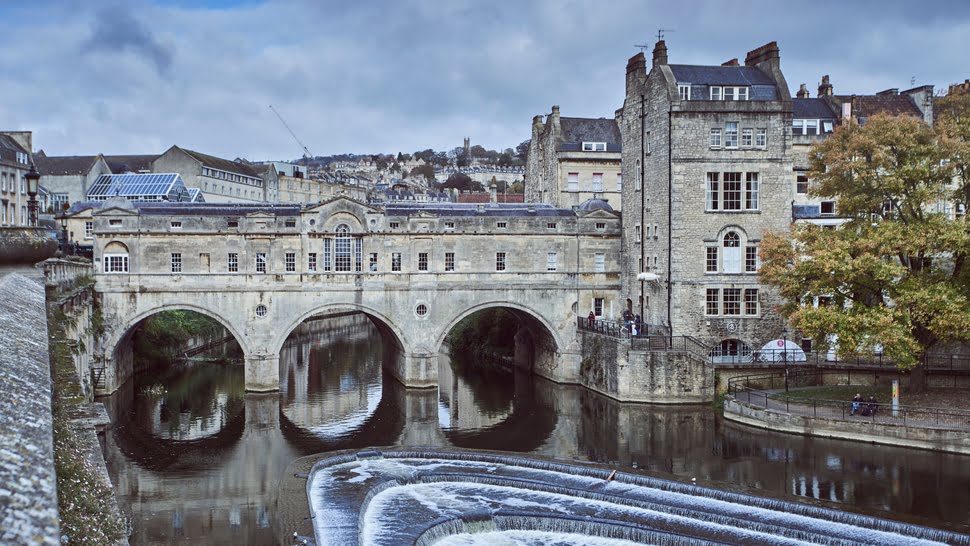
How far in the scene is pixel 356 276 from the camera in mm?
42750

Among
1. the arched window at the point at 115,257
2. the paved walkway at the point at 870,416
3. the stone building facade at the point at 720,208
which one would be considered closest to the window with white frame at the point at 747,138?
the stone building facade at the point at 720,208

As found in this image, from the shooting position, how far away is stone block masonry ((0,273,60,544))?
4590 mm

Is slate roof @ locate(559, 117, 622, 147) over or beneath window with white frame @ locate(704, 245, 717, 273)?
over

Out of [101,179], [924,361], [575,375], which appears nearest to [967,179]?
[924,361]

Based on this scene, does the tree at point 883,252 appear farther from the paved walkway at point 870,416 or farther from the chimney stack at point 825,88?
the chimney stack at point 825,88

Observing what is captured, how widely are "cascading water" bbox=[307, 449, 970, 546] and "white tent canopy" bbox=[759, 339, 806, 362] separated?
583 inches

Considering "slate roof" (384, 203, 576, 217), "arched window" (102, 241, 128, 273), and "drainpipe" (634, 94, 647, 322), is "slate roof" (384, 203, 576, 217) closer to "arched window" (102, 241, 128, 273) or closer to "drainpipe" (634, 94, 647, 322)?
"drainpipe" (634, 94, 647, 322)

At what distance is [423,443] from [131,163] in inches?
2660

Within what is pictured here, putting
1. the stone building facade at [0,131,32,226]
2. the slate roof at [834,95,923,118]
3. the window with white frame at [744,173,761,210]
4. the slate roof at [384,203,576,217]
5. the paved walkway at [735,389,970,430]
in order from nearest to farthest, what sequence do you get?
the paved walkway at [735,389,970,430] → the window with white frame at [744,173,761,210] → the slate roof at [384,203,576,217] → the slate roof at [834,95,923,118] → the stone building facade at [0,131,32,226]

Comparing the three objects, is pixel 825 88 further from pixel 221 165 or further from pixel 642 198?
pixel 221 165

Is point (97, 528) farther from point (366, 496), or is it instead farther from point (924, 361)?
point (924, 361)

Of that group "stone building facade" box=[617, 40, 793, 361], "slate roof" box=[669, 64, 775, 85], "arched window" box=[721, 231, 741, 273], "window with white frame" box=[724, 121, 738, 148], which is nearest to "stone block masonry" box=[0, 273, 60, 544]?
"stone building facade" box=[617, 40, 793, 361]

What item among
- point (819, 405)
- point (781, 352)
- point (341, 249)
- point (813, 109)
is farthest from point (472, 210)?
point (819, 405)

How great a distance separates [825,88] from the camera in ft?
168
